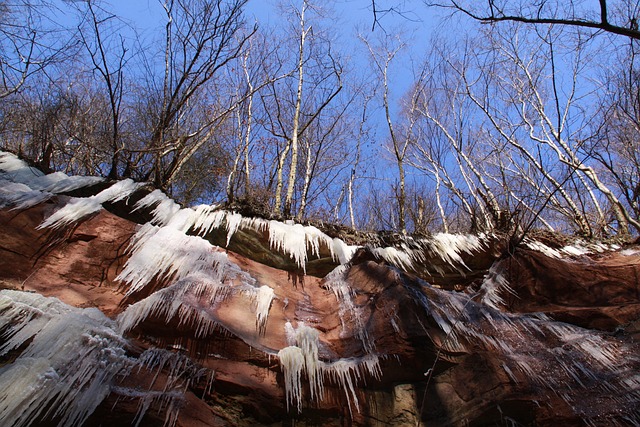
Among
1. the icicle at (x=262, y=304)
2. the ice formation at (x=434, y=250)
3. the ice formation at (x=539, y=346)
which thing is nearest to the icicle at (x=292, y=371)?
the icicle at (x=262, y=304)

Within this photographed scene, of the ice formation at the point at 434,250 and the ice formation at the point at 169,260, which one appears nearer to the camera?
the ice formation at the point at 169,260

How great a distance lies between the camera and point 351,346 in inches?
136

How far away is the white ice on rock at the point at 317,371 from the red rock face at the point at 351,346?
0.05 feet

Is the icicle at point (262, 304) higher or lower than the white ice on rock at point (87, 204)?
lower

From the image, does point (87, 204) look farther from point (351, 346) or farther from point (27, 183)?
point (351, 346)

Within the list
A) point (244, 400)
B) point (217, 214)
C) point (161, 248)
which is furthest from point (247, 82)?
point (244, 400)

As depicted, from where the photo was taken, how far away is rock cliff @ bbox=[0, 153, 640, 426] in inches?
101

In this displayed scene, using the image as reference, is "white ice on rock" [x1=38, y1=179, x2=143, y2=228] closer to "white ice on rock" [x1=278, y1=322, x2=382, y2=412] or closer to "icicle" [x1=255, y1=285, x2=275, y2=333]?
"icicle" [x1=255, y1=285, x2=275, y2=333]

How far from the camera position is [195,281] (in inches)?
139

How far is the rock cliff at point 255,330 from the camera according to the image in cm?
256

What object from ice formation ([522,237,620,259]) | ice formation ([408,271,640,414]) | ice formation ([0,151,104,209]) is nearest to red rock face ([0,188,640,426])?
ice formation ([408,271,640,414])

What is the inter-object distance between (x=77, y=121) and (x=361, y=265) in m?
7.37

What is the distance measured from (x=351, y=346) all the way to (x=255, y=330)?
3.03 feet

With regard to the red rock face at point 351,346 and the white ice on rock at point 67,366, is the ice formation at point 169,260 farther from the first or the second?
the white ice on rock at point 67,366
